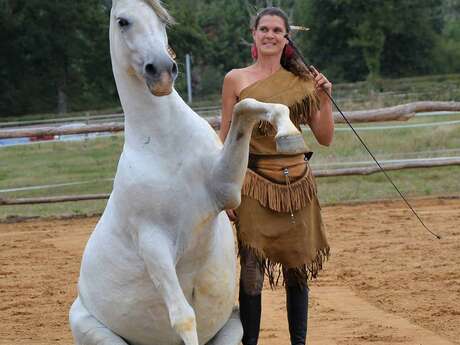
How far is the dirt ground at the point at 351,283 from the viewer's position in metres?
6.07

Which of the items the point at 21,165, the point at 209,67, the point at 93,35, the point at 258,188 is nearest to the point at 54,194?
the point at 21,165

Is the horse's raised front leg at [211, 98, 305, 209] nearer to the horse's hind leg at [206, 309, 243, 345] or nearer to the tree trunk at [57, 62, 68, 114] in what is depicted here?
the horse's hind leg at [206, 309, 243, 345]

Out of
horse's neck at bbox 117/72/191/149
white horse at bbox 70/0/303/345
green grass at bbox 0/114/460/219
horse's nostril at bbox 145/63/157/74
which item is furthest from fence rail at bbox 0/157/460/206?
horse's nostril at bbox 145/63/157/74

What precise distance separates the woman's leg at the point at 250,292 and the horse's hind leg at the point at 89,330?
2.77 feet

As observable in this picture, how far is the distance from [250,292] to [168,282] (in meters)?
1.13

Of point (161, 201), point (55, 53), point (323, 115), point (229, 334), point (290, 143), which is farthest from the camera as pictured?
point (55, 53)

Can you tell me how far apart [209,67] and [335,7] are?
7666 millimetres

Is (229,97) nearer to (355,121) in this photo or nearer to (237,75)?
(237,75)

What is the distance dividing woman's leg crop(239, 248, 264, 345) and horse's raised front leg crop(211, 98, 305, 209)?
976 mm

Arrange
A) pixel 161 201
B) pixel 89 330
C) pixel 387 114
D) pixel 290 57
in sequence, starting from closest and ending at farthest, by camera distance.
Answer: pixel 161 201
pixel 89 330
pixel 290 57
pixel 387 114

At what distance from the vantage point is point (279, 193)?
4535 mm

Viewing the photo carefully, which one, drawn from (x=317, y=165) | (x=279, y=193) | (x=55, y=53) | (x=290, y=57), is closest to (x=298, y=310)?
(x=279, y=193)

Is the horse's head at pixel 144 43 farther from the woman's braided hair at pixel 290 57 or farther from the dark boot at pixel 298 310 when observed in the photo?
the dark boot at pixel 298 310

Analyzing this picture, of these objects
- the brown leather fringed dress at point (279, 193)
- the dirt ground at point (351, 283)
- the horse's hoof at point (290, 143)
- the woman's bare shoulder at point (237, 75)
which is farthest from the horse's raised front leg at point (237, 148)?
the dirt ground at point (351, 283)
